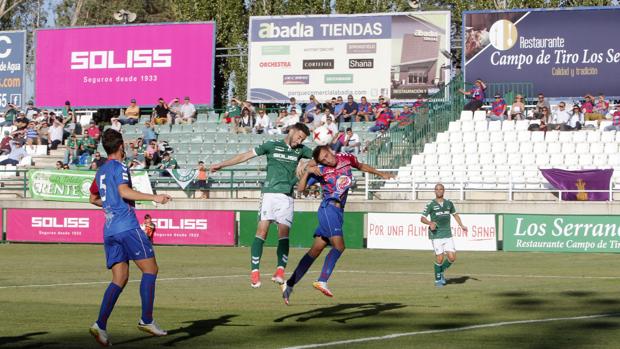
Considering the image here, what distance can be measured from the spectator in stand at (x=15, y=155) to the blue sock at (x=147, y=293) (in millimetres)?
31724

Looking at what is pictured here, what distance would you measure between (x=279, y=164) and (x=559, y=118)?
82.7 feet

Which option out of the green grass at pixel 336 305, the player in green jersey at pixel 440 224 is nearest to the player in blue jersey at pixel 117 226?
the green grass at pixel 336 305

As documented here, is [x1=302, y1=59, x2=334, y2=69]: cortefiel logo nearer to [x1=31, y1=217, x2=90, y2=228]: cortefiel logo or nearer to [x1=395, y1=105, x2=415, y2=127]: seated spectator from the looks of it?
[x1=395, y1=105, x2=415, y2=127]: seated spectator

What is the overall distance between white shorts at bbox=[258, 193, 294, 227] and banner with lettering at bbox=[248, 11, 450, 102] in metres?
27.9

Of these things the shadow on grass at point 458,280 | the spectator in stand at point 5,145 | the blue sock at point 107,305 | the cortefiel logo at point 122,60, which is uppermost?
the cortefiel logo at point 122,60

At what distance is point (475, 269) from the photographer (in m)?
25.7

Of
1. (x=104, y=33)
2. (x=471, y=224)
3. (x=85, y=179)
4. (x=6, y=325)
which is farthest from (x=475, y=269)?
(x=104, y=33)

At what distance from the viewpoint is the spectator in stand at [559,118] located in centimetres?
3828

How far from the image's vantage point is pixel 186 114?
149ft

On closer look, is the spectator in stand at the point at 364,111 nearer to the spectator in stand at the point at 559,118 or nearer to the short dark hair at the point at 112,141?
the spectator in stand at the point at 559,118

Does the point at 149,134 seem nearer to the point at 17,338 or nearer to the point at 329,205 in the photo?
the point at 329,205

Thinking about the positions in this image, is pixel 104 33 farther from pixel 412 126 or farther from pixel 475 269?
pixel 475 269

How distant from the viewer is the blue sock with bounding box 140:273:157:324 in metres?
11.9

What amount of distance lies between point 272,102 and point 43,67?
1164 cm
